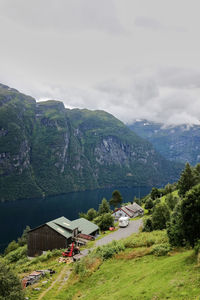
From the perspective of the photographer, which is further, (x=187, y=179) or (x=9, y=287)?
(x=187, y=179)

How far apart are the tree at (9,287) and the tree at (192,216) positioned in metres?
15.4

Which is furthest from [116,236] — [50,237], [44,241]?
[44,241]

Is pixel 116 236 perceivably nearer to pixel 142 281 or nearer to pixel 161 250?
pixel 161 250

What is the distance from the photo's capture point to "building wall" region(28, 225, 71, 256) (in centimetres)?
5016

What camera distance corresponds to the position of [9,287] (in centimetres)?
1908

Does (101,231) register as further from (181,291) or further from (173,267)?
(181,291)

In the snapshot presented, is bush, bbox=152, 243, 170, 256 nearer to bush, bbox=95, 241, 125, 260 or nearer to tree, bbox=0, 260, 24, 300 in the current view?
bush, bbox=95, 241, 125, 260

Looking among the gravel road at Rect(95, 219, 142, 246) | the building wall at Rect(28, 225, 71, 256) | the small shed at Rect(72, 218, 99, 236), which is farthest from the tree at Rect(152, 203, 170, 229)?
the small shed at Rect(72, 218, 99, 236)

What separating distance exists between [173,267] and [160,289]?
3.93m

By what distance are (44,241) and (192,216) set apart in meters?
40.1

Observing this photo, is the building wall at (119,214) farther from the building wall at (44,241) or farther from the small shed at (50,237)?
the building wall at (44,241)

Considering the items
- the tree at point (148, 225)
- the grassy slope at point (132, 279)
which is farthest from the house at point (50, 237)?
the tree at point (148, 225)

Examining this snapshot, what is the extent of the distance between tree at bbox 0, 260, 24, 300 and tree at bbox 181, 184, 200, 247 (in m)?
15.4

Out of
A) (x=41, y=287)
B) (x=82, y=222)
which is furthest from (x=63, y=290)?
(x=82, y=222)
